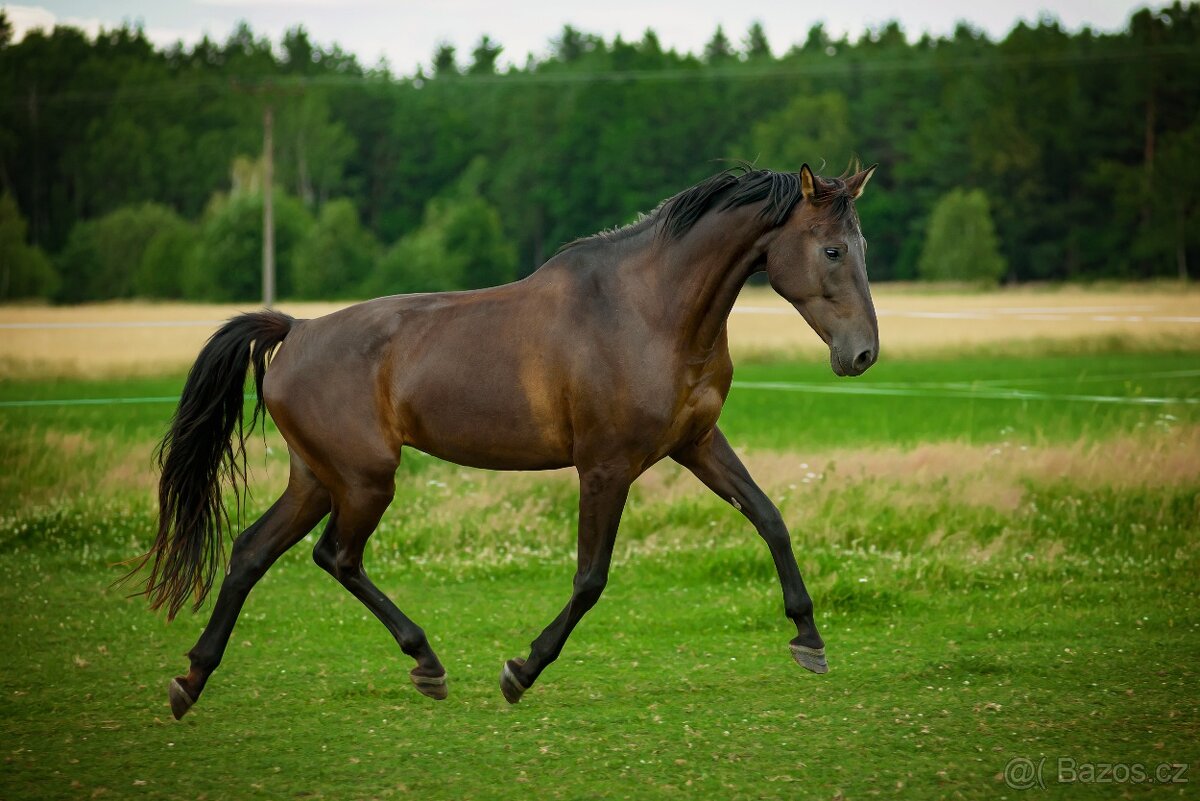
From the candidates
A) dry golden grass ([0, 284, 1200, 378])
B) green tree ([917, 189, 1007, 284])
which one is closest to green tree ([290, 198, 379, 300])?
dry golden grass ([0, 284, 1200, 378])

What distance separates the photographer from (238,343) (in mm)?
6145

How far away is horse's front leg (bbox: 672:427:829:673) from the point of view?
553 centimetres

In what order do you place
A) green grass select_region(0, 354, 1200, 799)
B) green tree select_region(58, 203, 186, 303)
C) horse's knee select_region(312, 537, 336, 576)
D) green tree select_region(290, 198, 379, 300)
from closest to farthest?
1. green grass select_region(0, 354, 1200, 799)
2. horse's knee select_region(312, 537, 336, 576)
3. green tree select_region(290, 198, 379, 300)
4. green tree select_region(58, 203, 186, 303)

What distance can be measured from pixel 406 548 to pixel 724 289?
494cm

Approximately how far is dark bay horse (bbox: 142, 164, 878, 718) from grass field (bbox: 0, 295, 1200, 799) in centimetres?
47

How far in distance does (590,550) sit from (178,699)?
1.85 meters

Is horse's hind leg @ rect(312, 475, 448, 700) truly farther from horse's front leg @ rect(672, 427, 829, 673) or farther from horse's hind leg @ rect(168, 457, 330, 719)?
horse's front leg @ rect(672, 427, 829, 673)

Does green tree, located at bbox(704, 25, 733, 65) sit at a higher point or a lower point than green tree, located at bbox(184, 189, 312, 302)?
Answer: higher

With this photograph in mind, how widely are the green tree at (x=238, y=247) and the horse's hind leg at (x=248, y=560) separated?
2165 inches

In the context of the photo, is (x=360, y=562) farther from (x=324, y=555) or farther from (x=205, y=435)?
(x=205, y=435)

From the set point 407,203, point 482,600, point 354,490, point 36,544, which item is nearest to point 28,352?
point 36,544

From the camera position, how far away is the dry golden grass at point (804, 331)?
26.4 metres

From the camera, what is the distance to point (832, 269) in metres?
5.18

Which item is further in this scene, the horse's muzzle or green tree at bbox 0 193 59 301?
green tree at bbox 0 193 59 301
